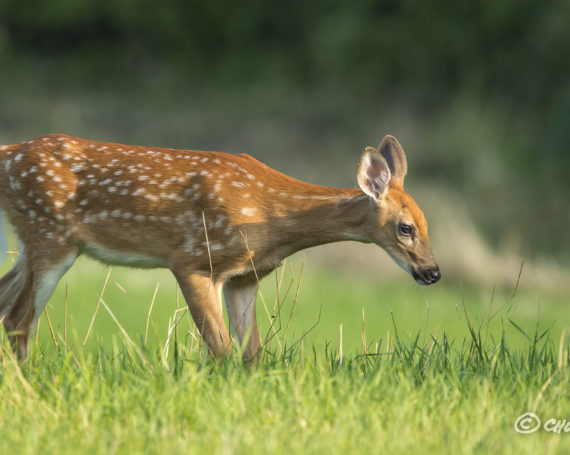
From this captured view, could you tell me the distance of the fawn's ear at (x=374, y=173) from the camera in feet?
17.5

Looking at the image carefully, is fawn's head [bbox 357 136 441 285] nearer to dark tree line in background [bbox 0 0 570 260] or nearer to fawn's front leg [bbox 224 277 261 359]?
fawn's front leg [bbox 224 277 261 359]

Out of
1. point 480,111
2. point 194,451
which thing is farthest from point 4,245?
point 480,111

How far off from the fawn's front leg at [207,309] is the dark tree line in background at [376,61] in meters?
16.6

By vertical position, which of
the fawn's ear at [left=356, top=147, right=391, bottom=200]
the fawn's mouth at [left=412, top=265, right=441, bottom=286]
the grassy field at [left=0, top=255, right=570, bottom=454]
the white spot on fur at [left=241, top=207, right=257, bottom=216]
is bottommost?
the grassy field at [left=0, top=255, right=570, bottom=454]

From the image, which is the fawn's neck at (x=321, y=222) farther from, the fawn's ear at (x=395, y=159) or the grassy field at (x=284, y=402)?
the grassy field at (x=284, y=402)

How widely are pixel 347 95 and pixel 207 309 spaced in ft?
81.6

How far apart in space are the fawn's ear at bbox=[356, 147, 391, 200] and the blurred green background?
40.7 ft

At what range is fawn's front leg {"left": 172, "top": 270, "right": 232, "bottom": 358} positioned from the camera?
17.1 ft

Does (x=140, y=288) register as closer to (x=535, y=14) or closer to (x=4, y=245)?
(x=4, y=245)

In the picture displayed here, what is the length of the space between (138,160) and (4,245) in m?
0.95

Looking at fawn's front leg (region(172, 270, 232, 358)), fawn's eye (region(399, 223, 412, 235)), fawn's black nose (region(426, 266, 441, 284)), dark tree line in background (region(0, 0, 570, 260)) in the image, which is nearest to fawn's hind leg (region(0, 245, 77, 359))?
fawn's front leg (region(172, 270, 232, 358))

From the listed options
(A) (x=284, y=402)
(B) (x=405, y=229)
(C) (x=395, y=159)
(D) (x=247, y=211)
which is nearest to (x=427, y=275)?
(B) (x=405, y=229)

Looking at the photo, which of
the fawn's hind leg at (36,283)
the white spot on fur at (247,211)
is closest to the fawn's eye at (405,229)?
the white spot on fur at (247,211)

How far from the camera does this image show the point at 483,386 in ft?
14.8
